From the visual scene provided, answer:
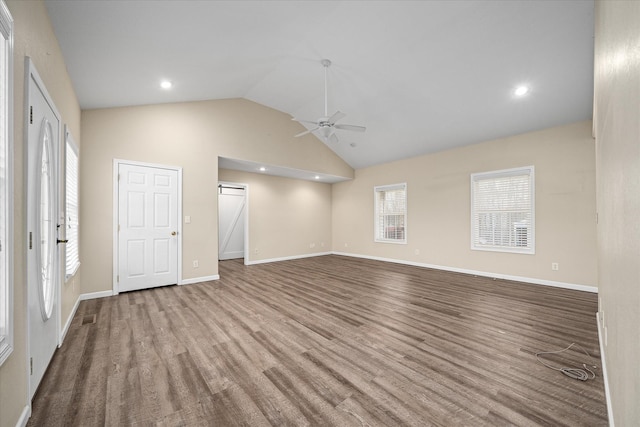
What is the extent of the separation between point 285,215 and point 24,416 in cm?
614

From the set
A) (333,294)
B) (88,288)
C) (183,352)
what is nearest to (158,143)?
(88,288)

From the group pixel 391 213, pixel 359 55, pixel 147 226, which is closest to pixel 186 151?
pixel 147 226

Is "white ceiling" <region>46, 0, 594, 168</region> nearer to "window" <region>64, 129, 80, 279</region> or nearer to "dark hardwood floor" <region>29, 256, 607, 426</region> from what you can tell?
"window" <region>64, 129, 80, 279</region>

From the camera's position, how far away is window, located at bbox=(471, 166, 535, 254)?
475cm

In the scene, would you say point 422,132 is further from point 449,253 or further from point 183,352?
point 183,352

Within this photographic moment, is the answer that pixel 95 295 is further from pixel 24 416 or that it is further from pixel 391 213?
pixel 391 213

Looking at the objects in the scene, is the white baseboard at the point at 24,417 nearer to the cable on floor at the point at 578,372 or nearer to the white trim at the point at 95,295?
the white trim at the point at 95,295

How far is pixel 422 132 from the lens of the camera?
212 inches

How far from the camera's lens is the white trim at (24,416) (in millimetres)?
1401

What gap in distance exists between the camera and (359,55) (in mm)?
3721

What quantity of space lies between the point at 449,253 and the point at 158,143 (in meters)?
6.20

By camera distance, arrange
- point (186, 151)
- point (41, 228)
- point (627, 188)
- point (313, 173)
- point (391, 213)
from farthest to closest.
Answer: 1. point (391, 213)
2. point (313, 173)
3. point (186, 151)
4. point (41, 228)
5. point (627, 188)

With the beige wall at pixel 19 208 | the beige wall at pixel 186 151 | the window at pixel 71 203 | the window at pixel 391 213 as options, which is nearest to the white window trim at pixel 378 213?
the window at pixel 391 213

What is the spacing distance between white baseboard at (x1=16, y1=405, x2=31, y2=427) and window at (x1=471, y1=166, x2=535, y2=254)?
6.28 m
